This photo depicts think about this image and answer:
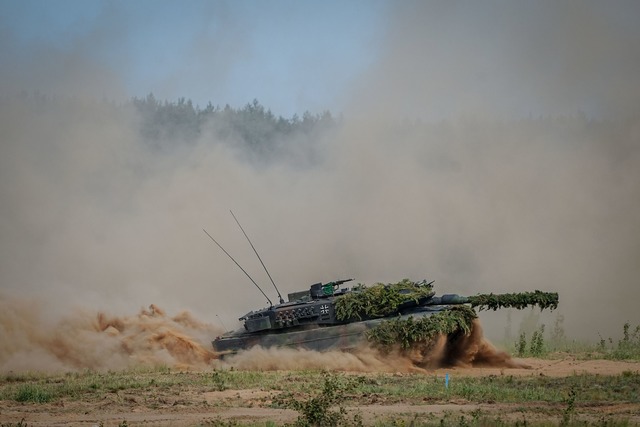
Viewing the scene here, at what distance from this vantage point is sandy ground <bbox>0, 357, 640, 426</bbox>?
59.9ft

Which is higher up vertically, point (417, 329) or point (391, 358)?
point (417, 329)

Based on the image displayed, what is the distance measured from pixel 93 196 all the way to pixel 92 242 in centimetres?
549

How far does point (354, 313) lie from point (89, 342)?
792cm

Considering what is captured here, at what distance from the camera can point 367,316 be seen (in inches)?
1117

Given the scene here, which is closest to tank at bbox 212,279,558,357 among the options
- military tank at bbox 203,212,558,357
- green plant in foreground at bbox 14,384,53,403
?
military tank at bbox 203,212,558,357

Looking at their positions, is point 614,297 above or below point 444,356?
above

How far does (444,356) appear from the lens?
1133 inches

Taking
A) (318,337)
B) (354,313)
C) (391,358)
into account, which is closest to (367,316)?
(354,313)

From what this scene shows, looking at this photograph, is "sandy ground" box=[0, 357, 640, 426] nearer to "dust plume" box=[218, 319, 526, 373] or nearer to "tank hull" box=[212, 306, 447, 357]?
"dust plume" box=[218, 319, 526, 373]

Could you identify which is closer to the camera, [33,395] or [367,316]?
[33,395]

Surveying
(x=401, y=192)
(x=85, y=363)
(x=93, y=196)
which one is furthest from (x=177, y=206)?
(x=85, y=363)

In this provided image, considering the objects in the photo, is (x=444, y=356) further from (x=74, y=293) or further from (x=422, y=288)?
→ (x=74, y=293)

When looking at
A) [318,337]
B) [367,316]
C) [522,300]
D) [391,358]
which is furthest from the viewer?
[318,337]

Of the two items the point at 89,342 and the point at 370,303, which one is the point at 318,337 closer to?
the point at 370,303
